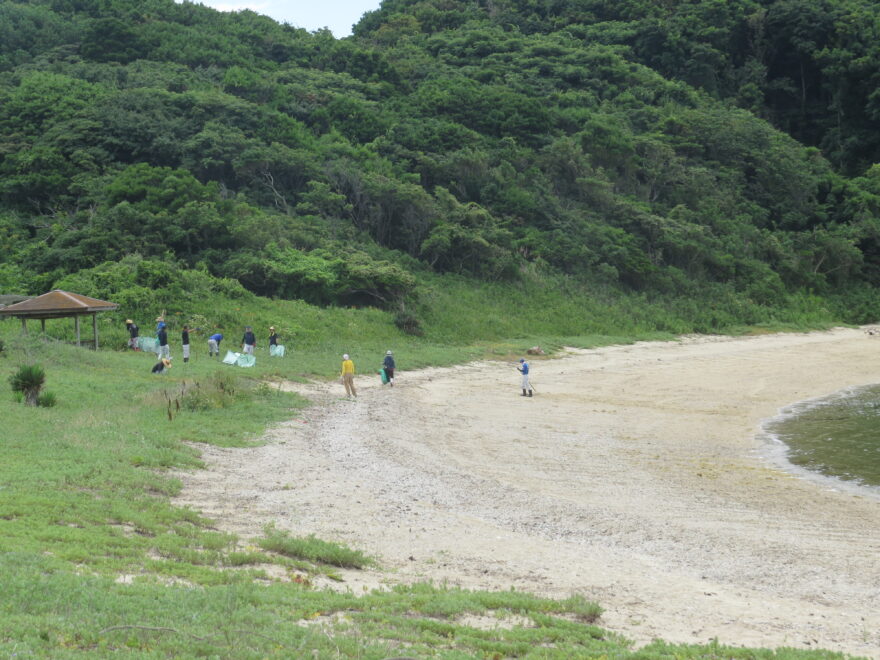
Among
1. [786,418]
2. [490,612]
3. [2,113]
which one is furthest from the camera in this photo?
[2,113]

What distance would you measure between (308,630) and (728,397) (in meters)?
21.8

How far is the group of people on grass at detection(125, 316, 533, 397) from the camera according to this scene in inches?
936

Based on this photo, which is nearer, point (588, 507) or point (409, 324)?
point (588, 507)

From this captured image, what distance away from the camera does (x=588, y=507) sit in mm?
12547

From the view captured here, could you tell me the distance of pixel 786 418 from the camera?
73.7 ft

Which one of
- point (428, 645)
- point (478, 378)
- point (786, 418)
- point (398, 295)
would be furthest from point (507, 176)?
point (428, 645)

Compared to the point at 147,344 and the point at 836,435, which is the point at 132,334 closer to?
the point at 147,344

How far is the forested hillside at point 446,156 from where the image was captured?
39094mm

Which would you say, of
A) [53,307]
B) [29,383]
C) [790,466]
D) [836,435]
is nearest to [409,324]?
[53,307]

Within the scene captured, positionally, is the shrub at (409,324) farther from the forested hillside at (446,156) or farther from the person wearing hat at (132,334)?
the person wearing hat at (132,334)

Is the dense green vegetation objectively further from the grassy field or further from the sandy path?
the sandy path

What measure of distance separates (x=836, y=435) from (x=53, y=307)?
2175 centimetres

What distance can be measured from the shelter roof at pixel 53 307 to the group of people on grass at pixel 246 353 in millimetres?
2272

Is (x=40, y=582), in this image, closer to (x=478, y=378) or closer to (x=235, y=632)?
(x=235, y=632)
